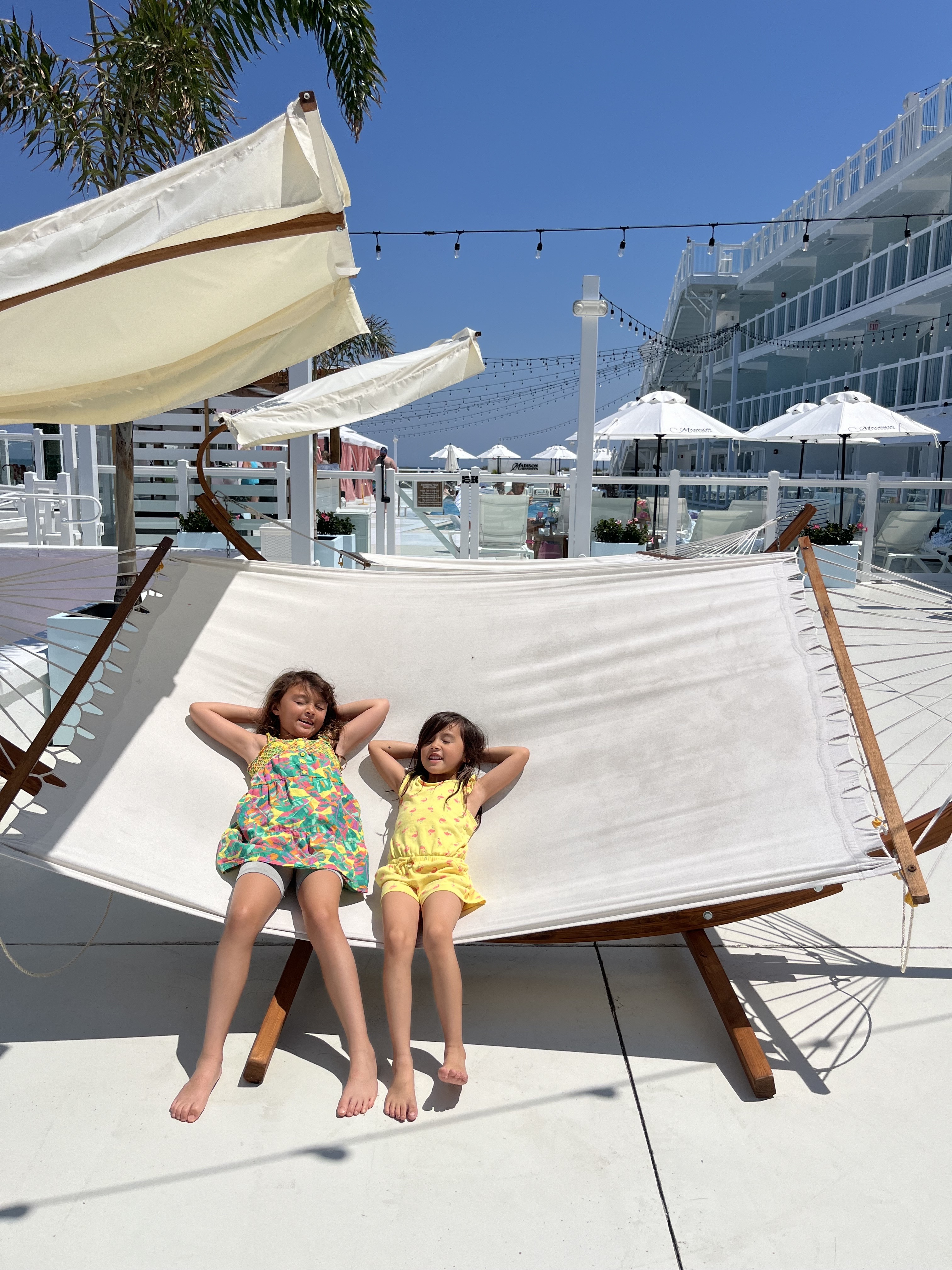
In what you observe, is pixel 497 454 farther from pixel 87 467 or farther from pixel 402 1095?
pixel 402 1095

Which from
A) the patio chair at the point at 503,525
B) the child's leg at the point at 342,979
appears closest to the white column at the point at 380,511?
the patio chair at the point at 503,525

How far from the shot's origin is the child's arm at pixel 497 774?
87.4 inches

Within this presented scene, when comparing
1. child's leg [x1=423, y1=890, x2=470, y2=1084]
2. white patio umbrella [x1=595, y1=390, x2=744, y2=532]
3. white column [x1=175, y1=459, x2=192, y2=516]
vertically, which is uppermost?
white patio umbrella [x1=595, y1=390, x2=744, y2=532]

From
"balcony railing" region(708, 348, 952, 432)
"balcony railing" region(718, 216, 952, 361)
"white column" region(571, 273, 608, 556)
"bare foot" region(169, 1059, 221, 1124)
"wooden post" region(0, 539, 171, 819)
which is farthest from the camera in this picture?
"balcony railing" region(708, 348, 952, 432)

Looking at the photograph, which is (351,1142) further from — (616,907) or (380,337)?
(380,337)

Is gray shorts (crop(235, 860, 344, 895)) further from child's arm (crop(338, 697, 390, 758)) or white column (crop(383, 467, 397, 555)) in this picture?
white column (crop(383, 467, 397, 555))

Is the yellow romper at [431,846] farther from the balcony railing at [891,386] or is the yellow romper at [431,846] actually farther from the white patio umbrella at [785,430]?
the balcony railing at [891,386]

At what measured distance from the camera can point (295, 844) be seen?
2.00 meters

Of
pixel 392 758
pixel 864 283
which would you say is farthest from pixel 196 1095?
pixel 864 283

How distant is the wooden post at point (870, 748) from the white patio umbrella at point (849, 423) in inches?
279

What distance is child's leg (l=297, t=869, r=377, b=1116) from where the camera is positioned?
172 centimetres

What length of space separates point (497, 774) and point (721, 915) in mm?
626

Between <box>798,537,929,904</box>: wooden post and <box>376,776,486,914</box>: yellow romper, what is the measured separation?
0.87 m

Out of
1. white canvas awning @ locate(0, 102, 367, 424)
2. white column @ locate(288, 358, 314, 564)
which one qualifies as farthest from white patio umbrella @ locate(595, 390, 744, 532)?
white canvas awning @ locate(0, 102, 367, 424)
